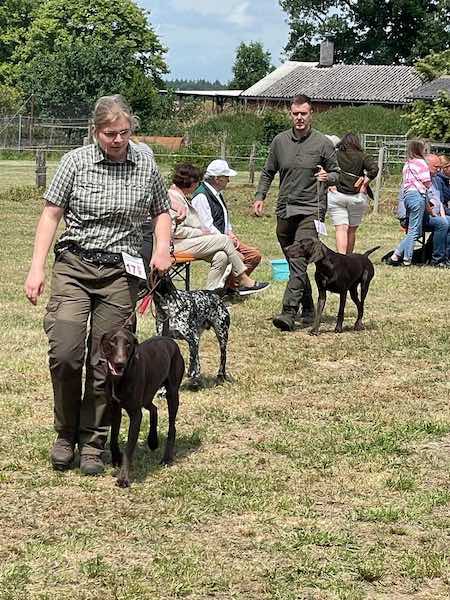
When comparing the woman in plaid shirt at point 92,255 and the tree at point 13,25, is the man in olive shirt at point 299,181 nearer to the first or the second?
the woman in plaid shirt at point 92,255

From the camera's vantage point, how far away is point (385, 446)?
6.35 m

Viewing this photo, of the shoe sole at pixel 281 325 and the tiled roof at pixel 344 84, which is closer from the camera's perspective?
the shoe sole at pixel 281 325

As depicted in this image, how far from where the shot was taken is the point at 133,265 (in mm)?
5539

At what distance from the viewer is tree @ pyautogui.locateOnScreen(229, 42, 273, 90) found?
96.3m

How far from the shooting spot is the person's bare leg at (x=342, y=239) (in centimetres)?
1205

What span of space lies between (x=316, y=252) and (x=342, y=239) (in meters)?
2.62

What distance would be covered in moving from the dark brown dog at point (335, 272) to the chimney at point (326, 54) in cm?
6078

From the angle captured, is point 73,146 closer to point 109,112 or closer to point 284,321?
point 284,321

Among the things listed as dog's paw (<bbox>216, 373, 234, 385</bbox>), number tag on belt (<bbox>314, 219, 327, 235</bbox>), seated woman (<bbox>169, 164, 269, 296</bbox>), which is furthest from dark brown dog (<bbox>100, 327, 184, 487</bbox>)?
seated woman (<bbox>169, 164, 269, 296</bbox>)

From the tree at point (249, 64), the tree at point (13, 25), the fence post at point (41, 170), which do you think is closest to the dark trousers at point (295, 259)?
the fence post at point (41, 170)

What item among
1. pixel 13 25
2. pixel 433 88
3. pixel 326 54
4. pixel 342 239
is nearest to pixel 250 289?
pixel 342 239

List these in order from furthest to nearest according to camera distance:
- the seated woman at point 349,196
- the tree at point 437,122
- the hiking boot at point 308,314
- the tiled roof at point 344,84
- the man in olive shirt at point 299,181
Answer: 1. the tiled roof at point 344,84
2. the tree at point 437,122
3. the seated woman at point 349,196
4. the hiking boot at point 308,314
5. the man in olive shirt at point 299,181

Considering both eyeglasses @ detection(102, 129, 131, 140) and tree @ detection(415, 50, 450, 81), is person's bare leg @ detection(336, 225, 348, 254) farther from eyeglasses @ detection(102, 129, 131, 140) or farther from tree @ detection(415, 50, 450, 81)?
tree @ detection(415, 50, 450, 81)

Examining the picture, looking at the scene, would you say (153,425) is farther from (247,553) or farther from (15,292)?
(15,292)
